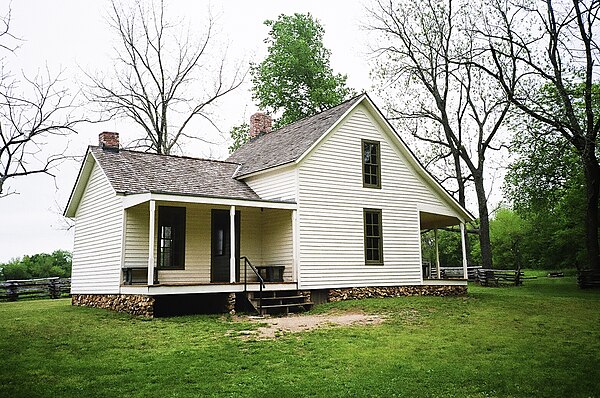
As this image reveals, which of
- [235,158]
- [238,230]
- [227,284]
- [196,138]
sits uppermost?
[196,138]

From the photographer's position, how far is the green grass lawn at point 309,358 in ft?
25.2

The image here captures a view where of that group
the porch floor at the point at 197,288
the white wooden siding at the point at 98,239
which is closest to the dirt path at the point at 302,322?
the porch floor at the point at 197,288

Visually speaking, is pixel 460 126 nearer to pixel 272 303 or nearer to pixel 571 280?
pixel 571 280

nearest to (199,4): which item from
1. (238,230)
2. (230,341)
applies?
(238,230)

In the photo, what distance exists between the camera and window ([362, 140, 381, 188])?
18.7 meters

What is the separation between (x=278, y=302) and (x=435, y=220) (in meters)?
9.37

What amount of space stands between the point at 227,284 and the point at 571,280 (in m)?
24.1

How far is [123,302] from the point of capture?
15.3 metres

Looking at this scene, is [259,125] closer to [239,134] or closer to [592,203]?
[239,134]

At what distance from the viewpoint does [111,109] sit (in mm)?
29500

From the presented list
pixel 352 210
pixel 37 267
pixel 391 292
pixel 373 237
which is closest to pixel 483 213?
pixel 391 292

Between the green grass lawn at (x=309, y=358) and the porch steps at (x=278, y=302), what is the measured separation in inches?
52.3

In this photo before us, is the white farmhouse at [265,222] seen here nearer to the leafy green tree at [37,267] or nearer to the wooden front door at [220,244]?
the wooden front door at [220,244]

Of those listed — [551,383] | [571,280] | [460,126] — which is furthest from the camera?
[571,280]
